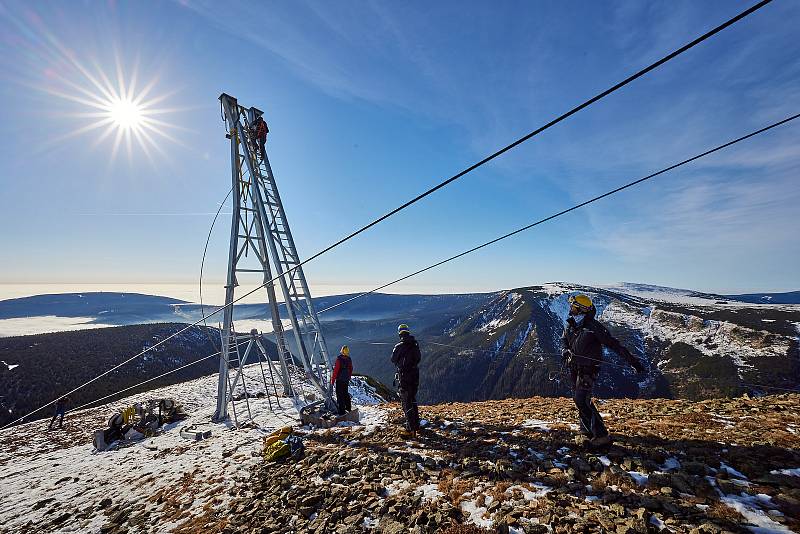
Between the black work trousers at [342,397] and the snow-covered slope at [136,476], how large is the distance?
86 cm

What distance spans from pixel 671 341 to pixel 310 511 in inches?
8502

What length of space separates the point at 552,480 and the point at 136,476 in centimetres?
1182

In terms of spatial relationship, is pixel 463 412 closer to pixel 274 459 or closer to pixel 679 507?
pixel 274 459

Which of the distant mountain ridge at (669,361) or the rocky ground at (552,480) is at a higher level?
the rocky ground at (552,480)

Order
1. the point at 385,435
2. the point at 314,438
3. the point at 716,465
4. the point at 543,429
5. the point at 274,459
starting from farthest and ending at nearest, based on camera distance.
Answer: the point at 314,438 → the point at 385,435 → the point at 274,459 → the point at 543,429 → the point at 716,465

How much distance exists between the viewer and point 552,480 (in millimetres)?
5688

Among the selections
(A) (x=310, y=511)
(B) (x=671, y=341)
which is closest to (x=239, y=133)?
(A) (x=310, y=511)

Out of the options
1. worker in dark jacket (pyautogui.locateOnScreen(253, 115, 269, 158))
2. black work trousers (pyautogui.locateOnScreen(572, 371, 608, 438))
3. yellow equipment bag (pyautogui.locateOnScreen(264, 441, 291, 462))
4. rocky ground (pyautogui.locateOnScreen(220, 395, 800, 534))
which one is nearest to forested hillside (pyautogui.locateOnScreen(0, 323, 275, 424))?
worker in dark jacket (pyautogui.locateOnScreen(253, 115, 269, 158))

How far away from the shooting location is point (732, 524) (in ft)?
13.5

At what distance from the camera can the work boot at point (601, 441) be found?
21.7 feet

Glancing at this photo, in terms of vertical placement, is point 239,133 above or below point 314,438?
above

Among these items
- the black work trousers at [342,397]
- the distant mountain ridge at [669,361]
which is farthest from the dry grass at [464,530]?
the distant mountain ridge at [669,361]

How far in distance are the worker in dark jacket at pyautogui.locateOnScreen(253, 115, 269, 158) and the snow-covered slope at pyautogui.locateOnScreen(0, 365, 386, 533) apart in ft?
40.1

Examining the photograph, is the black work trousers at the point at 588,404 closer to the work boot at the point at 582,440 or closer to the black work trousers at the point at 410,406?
the work boot at the point at 582,440
